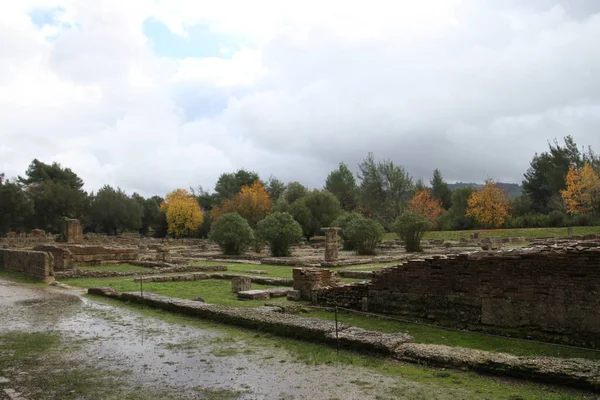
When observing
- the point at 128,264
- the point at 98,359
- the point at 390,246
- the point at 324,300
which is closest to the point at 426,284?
the point at 324,300

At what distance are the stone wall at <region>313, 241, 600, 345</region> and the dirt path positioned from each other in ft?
12.7

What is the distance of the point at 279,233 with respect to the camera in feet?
94.6

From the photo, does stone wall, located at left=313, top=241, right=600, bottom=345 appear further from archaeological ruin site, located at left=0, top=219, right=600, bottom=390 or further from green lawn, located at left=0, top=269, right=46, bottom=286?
green lawn, located at left=0, top=269, right=46, bottom=286

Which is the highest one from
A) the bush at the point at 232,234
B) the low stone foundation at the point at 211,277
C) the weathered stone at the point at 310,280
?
the bush at the point at 232,234

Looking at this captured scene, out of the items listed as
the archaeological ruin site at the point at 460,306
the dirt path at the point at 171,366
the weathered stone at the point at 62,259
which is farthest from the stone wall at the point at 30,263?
the dirt path at the point at 171,366

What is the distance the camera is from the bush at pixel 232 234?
30031mm

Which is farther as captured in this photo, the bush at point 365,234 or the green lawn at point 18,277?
the bush at point 365,234

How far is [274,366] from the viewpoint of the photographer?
629 cm

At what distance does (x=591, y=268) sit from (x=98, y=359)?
766cm

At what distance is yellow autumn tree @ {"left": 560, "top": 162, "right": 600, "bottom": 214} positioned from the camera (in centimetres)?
4669

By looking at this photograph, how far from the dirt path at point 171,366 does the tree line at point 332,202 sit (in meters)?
34.1

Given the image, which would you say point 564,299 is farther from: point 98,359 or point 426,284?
point 98,359

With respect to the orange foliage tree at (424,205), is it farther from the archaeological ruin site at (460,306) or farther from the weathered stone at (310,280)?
the archaeological ruin site at (460,306)

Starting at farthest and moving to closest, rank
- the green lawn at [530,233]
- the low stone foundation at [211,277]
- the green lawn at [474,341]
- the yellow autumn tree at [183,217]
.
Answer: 1. the yellow autumn tree at [183,217]
2. the green lawn at [530,233]
3. the low stone foundation at [211,277]
4. the green lawn at [474,341]
